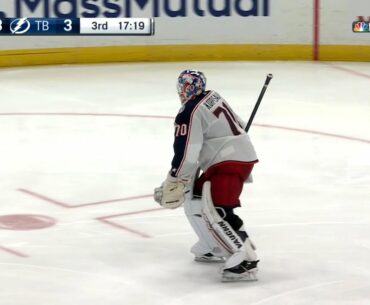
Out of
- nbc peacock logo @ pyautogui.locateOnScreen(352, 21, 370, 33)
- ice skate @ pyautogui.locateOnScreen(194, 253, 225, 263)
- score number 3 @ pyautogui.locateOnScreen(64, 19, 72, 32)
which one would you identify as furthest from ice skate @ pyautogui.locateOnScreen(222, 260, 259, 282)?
nbc peacock logo @ pyautogui.locateOnScreen(352, 21, 370, 33)

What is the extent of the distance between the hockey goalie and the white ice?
0.16 metres

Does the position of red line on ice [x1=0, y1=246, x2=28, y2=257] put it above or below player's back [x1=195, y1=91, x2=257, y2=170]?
below

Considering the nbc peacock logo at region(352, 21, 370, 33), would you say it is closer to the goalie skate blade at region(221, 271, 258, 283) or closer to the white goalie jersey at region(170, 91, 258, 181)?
the white goalie jersey at region(170, 91, 258, 181)

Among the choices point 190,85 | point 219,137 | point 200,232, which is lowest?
point 200,232

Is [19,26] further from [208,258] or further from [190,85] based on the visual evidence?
[190,85]

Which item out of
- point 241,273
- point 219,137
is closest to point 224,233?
point 241,273

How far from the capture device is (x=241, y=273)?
4672mm

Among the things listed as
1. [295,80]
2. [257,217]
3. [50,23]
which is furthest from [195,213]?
[50,23]

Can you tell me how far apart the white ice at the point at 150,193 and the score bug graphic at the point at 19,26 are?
749mm

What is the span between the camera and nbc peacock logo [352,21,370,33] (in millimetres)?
12695

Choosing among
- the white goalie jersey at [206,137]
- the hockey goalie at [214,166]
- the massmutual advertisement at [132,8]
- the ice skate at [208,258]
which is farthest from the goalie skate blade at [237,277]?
the massmutual advertisement at [132,8]

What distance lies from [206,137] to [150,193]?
181 centimetres

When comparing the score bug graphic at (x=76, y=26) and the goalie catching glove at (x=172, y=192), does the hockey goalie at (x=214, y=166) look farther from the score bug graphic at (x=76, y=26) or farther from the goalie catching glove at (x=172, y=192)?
the score bug graphic at (x=76, y=26)

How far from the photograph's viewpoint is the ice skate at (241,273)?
184 inches
